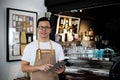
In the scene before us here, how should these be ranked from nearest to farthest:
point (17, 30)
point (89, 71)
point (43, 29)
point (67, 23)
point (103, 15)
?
point (43, 29) → point (103, 15) → point (89, 71) → point (17, 30) → point (67, 23)

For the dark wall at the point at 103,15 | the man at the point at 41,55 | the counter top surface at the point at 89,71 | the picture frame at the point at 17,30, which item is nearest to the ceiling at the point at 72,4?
the dark wall at the point at 103,15

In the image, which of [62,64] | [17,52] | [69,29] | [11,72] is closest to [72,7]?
[69,29]

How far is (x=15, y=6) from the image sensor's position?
3.94m

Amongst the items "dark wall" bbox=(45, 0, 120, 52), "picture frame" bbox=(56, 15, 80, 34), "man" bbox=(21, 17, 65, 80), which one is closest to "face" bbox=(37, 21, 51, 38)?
"man" bbox=(21, 17, 65, 80)

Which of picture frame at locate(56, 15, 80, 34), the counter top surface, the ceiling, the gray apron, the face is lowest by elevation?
the counter top surface

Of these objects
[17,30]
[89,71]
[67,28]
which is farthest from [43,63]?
[67,28]

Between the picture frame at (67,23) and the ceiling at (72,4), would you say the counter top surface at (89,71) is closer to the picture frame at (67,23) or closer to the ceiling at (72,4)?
the picture frame at (67,23)

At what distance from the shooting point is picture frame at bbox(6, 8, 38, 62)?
3.79 m

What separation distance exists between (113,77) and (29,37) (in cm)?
178

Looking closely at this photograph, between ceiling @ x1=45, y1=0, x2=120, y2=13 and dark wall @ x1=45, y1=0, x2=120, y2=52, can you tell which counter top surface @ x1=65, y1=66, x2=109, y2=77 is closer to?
dark wall @ x1=45, y1=0, x2=120, y2=52

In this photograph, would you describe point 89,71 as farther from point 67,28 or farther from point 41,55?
point 41,55

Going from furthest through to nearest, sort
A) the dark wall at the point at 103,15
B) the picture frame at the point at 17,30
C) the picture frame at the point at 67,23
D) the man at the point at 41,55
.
A: the picture frame at the point at 67,23
the picture frame at the point at 17,30
the dark wall at the point at 103,15
the man at the point at 41,55

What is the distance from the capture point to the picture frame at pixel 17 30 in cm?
379

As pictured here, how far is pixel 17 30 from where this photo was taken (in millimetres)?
3904
